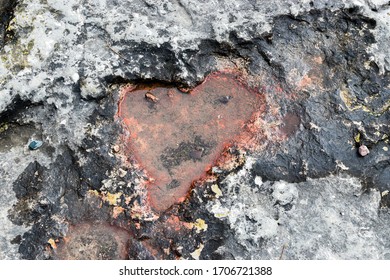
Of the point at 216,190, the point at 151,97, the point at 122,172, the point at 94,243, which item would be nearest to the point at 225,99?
the point at 151,97

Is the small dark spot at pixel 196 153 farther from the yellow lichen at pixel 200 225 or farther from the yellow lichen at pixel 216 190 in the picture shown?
the yellow lichen at pixel 200 225

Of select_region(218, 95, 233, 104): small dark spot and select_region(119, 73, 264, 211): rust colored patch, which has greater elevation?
select_region(218, 95, 233, 104): small dark spot

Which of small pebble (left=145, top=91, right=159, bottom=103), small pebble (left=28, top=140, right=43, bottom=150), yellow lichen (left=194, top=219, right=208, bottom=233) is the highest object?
small pebble (left=145, top=91, right=159, bottom=103)

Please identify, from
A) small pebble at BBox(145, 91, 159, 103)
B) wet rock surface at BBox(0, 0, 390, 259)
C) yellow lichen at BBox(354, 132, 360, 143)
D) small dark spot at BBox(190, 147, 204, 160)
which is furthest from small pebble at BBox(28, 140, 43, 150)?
yellow lichen at BBox(354, 132, 360, 143)

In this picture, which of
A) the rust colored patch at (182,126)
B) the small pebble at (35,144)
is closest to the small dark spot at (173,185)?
the rust colored patch at (182,126)

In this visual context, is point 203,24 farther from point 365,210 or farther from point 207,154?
point 365,210

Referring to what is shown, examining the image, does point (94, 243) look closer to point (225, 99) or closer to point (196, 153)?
point (196, 153)

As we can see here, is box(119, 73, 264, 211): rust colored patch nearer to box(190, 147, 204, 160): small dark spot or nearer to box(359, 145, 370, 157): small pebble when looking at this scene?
box(190, 147, 204, 160): small dark spot
